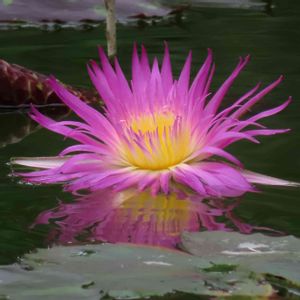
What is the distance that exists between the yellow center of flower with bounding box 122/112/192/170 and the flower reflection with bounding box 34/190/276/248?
6 centimetres

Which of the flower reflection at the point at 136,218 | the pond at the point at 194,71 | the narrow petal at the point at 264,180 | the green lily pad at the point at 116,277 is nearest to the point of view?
the green lily pad at the point at 116,277

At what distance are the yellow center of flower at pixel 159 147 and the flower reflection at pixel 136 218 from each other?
62 millimetres

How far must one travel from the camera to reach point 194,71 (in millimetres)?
3068

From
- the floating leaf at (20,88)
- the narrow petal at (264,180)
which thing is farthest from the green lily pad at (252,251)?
the floating leaf at (20,88)

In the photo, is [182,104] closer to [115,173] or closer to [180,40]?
[115,173]

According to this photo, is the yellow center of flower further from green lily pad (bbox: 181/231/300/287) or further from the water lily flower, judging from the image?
green lily pad (bbox: 181/231/300/287)

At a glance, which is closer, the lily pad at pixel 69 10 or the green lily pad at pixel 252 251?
the green lily pad at pixel 252 251

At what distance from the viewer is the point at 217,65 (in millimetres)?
3209

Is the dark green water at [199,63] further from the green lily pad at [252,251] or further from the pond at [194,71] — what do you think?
the green lily pad at [252,251]

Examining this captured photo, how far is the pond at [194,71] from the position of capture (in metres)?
1.68

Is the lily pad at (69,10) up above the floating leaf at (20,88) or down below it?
above

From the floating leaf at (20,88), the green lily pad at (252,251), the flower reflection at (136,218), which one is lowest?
the flower reflection at (136,218)

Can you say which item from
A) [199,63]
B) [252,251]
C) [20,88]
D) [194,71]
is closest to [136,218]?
[252,251]

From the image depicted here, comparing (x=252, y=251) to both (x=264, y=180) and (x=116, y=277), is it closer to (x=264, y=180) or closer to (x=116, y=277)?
(x=116, y=277)
